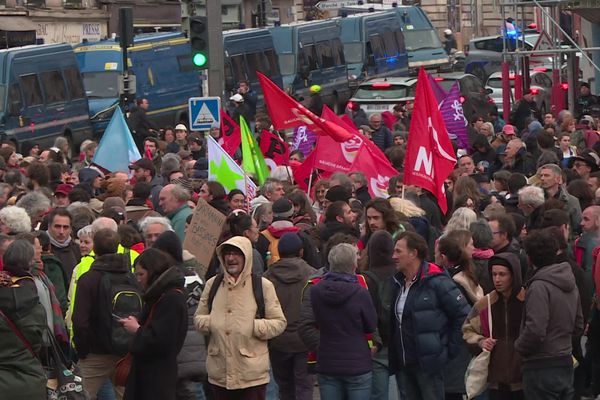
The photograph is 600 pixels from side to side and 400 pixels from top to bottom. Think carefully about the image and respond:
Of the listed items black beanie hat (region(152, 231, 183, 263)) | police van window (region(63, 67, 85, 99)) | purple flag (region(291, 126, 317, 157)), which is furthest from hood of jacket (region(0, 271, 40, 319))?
police van window (region(63, 67, 85, 99))

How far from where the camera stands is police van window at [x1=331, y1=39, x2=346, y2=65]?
40.0 metres

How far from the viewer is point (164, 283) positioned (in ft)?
29.2

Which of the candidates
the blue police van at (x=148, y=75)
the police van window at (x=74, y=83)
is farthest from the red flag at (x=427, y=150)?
the blue police van at (x=148, y=75)

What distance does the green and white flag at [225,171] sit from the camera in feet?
48.5

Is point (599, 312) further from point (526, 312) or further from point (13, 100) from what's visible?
point (13, 100)

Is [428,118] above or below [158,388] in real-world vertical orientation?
above

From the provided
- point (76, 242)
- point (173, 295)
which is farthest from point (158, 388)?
point (76, 242)

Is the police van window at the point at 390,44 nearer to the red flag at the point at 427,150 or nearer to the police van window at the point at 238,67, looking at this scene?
the police van window at the point at 238,67

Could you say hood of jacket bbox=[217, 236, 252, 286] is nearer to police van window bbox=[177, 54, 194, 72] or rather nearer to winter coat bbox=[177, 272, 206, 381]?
winter coat bbox=[177, 272, 206, 381]

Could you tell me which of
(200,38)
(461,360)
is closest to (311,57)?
(200,38)

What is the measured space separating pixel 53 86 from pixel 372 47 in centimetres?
1256

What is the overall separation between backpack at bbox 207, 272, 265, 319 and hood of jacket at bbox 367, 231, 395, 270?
88 centimetres

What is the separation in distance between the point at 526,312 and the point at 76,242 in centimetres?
382

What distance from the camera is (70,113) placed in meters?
31.4
